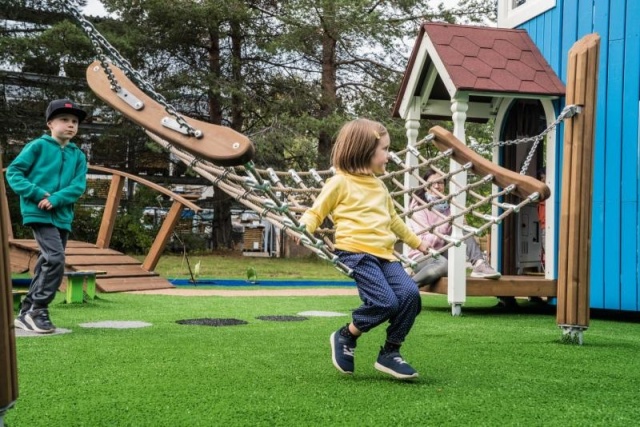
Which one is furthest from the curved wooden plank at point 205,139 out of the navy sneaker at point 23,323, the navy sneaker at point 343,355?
the navy sneaker at point 23,323

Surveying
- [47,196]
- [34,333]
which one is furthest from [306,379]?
[47,196]

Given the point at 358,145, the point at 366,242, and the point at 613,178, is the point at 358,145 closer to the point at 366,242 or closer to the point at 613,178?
the point at 366,242

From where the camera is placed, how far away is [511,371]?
320 centimetres

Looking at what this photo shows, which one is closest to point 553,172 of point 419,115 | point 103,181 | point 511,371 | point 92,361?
point 419,115

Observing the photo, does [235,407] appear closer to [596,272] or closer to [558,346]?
[558,346]

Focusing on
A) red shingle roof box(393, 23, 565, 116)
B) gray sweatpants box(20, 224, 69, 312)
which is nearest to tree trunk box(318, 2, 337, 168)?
red shingle roof box(393, 23, 565, 116)

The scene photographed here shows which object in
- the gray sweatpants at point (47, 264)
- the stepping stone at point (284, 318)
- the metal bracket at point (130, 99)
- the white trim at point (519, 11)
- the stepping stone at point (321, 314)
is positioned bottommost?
the stepping stone at point (321, 314)

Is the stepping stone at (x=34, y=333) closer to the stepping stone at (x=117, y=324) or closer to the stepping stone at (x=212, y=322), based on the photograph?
the stepping stone at (x=117, y=324)

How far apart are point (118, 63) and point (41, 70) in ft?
48.3

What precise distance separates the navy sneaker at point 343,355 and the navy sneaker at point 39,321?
1936 millimetres

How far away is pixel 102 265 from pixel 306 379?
18.5 feet

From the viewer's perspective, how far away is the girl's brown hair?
3086mm

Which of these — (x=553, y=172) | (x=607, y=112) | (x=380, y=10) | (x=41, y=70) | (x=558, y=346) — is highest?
(x=380, y=10)

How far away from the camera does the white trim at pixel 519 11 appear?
715 cm
